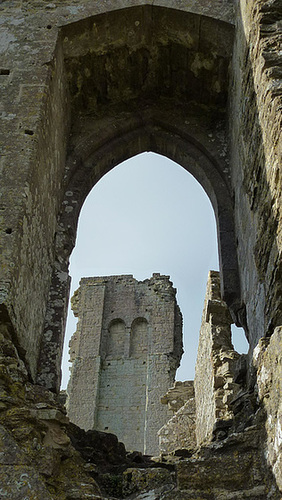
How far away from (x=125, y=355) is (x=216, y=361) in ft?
58.4

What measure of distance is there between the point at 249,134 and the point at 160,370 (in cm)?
1960

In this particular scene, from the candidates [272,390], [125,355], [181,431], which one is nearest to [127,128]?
[272,390]

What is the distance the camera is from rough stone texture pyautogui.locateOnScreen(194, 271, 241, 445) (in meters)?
6.79

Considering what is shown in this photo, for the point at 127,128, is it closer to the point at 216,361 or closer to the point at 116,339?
the point at 216,361

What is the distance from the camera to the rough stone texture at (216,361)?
679cm

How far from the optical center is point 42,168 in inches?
204

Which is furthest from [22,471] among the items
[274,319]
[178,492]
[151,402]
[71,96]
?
[151,402]

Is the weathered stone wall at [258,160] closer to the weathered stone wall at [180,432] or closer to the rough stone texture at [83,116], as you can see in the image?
the rough stone texture at [83,116]

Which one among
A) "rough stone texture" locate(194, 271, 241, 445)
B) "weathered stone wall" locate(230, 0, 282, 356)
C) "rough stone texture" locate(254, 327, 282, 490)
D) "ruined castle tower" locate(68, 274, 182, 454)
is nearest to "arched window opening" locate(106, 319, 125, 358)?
"ruined castle tower" locate(68, 274, 182, 454)

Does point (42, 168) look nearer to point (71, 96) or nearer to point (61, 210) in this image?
point (61, 210)

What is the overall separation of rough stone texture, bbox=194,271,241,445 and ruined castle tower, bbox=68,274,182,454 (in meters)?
13.5

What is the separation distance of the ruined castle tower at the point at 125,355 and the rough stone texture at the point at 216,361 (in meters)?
13.5

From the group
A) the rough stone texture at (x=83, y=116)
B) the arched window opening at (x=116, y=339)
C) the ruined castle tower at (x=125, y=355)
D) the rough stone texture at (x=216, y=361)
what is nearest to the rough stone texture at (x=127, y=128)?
the rough stone texture at (x=83, y=116)

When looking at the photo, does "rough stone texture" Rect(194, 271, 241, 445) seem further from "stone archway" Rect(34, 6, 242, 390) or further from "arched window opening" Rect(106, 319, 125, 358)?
"arched window opening" Rect(106, 319, 125, 358)
